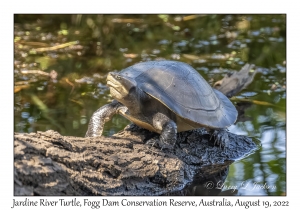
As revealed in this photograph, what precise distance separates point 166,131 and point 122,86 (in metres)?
0.47

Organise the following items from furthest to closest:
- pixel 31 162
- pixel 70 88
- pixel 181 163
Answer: pixel 70 88, pixel 181 163, pixel 31 162

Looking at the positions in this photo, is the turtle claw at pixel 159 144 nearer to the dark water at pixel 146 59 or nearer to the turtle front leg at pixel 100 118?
the turtle front leg at pixel 100 118

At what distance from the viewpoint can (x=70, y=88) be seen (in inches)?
235

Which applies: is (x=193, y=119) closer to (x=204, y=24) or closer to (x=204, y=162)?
(x=204, y=162)

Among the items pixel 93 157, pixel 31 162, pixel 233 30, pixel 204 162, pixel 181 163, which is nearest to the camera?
pixel 31 162

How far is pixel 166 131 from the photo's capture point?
3.60m

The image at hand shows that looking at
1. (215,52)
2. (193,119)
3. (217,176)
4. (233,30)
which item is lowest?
(217,176)

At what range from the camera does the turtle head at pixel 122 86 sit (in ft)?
11.6

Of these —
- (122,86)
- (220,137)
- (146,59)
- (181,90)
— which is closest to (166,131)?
(181,90)

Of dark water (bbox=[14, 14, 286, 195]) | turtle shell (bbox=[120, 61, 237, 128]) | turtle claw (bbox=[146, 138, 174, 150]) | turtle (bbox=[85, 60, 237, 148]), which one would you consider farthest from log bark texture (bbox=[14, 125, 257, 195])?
dark water (bbox=[14, 14, 286, 195])

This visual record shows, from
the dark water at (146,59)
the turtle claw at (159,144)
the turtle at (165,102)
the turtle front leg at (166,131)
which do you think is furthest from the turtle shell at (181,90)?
the dark water at (146,59)

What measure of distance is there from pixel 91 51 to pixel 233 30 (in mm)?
2615

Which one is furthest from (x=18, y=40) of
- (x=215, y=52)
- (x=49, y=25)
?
(x=215, y=52)

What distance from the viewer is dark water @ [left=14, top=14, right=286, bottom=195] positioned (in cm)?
459
